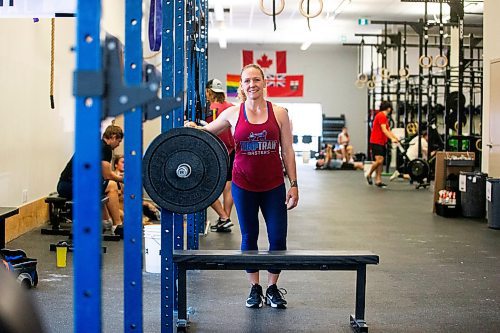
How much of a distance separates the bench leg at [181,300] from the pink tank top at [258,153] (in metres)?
0.59

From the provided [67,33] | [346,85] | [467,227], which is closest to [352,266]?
[467,227]

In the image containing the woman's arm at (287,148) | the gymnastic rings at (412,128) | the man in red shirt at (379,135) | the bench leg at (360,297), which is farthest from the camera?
the gymnastic rings at (412,128)

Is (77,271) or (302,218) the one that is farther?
(302,218)

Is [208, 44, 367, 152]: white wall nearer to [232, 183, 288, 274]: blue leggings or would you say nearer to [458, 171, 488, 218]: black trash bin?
[458, 171, 488, 218]: black trash bin

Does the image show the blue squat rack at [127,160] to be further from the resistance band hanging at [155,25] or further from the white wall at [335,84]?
the white wall at [335,84]

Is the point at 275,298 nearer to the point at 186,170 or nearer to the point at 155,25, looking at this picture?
the point at 186,170

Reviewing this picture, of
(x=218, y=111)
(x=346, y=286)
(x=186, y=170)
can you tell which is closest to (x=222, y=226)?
(x=218, y=111)

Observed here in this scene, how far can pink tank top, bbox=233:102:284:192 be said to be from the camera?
395 cm

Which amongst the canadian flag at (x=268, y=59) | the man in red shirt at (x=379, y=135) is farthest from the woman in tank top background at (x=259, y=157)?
the canadian flag at (x=268, y=59)

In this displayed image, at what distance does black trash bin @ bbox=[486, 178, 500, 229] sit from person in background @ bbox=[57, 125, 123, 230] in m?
3.63

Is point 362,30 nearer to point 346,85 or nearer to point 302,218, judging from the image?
point 346,85

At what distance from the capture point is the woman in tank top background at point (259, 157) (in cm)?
395

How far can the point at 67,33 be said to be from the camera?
8.34 metres

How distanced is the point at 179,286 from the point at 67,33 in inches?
209
